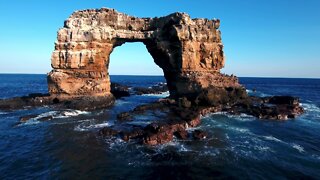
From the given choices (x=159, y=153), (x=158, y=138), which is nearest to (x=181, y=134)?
(x=158, y=138)

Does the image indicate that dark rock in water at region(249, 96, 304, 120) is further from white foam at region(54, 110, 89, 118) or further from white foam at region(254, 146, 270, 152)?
white foam at region(54, 110, 89, 118)

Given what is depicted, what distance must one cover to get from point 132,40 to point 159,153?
106ft

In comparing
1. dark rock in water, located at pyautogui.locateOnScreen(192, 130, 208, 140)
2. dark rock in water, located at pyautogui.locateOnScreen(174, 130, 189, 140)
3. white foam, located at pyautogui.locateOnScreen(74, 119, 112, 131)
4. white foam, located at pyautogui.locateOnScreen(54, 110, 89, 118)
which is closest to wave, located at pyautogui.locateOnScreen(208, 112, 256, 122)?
dark rock in water, located at pyautogui.locateOnScreen(192, 130, 208, 140)

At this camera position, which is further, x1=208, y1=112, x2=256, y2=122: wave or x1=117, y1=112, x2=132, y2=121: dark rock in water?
x1=208, y1=112, x2=256, y2=122: wave

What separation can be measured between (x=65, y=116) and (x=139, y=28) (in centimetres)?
2167

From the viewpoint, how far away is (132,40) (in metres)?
50.6

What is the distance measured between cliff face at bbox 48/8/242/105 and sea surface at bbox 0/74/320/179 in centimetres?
1290

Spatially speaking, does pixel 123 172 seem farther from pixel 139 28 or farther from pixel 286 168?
pixel 139 28

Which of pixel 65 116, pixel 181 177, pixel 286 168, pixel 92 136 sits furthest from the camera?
pixel 65 116

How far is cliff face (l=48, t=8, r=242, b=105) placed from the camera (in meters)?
44.9

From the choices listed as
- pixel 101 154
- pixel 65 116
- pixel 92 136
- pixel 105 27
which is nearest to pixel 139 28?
pixel 105 27

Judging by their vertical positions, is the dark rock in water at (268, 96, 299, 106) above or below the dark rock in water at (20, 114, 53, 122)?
above

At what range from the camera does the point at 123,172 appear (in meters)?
18.9

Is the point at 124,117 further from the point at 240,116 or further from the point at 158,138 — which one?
the point at 240,116
